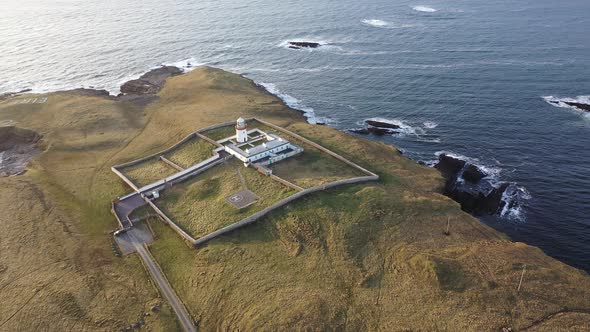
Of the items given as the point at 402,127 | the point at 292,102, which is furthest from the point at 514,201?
the point at 292,102

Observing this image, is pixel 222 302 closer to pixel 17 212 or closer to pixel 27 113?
pixel 17 212

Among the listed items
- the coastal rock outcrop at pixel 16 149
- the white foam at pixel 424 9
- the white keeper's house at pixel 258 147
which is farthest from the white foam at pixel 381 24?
the coastal rock outcrop at pixel 16 149

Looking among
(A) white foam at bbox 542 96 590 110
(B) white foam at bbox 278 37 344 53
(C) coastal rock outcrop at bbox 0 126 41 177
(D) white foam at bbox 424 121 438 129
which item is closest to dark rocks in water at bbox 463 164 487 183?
(D) white foam at bbox 424 121 438 129

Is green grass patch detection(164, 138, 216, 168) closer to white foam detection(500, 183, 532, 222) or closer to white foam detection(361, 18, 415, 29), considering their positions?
white foam detection(500, 183, 532, 222)

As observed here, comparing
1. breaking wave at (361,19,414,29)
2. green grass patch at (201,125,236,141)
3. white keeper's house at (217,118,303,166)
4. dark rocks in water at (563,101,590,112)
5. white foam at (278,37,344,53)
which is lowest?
green grass patch at (201,125,236,141)

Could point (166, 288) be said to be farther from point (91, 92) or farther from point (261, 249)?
point (91, 92)

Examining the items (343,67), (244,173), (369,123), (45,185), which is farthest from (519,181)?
(45,185)
